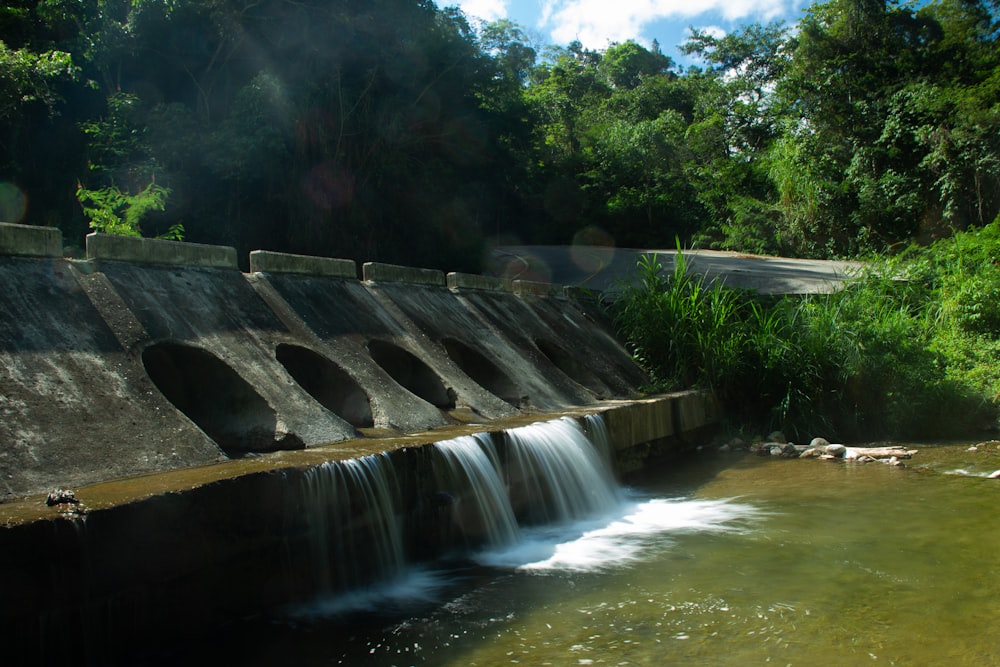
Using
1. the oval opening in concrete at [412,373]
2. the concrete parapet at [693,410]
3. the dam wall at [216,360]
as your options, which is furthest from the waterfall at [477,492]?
the concrete parapet at [693,410]

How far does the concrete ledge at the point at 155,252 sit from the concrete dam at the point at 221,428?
16 mm

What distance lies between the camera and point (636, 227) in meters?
27.3

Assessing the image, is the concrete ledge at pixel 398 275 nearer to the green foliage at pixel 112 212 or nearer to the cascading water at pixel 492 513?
the green foliage at pixel 112 212

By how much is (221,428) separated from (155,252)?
1487 millimetres

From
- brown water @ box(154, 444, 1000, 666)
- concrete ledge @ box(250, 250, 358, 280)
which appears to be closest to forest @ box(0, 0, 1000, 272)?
concrete ledge @ box(250, 250, 358, 280)

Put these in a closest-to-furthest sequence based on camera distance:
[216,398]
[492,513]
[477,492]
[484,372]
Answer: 1. [477,492]
2. [492,513]
3. [216,398]
4. [484,372]

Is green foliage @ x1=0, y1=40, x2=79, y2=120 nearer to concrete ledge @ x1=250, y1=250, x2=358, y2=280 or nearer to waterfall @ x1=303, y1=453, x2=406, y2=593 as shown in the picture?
concrete ledge @ x1=250, y1=250, x2=358, y2=280

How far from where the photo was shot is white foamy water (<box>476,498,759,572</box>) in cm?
515

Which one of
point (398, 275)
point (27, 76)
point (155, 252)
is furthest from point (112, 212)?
point (27, 76)

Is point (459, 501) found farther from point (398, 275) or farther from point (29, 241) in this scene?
point (398, 275)

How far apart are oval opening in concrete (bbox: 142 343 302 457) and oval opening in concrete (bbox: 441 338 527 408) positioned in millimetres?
2709

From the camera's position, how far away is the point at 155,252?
5.89 m

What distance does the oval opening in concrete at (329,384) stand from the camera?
20.5ft

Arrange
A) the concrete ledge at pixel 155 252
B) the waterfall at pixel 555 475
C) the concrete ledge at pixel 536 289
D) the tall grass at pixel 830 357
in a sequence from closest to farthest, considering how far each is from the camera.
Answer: the concrete ledge at pixel 155 252, the waterfall at pixel 555 475, the tall grass at pixel 830 357, the concrete ledge at pixel 536 289
